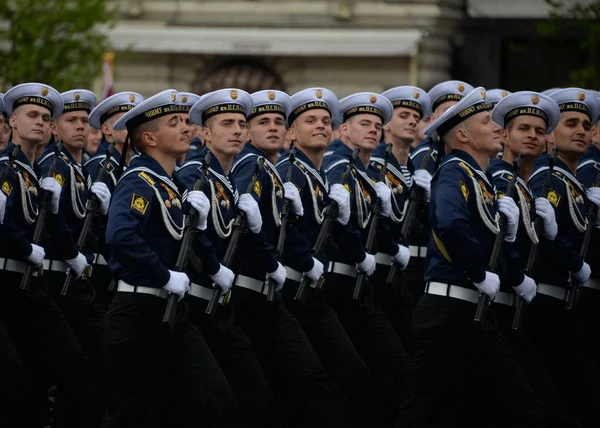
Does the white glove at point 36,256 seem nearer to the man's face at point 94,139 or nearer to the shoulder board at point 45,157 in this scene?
the shoulder board at point 45,157

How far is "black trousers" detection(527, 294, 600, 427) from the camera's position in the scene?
9.10 meters

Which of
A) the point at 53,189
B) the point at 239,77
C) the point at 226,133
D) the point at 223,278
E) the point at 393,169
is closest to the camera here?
the point at 223,278

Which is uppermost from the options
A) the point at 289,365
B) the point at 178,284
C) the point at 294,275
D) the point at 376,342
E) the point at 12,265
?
the point at 294,275

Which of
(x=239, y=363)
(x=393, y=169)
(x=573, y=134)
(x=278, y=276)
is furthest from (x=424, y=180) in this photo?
(x=239, y=363)

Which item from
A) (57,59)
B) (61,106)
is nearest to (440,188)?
(61,106)

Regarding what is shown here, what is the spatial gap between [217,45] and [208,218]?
Answer: 18.6 m

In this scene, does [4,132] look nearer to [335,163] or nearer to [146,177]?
[335,163]

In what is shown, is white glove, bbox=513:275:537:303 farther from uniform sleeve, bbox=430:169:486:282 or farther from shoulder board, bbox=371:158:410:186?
shoulder board, bbox=371:158:410:186

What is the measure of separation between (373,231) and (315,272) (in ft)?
3.59

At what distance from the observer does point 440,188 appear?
855 cm

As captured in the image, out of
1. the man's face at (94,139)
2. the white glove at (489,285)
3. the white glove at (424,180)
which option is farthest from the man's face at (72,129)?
the white glove at (489,285)

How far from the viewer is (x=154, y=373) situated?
8.22m

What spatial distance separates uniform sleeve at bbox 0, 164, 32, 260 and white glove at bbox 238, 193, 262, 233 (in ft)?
4.55

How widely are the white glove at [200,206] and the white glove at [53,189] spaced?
188 centimetres
